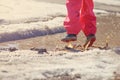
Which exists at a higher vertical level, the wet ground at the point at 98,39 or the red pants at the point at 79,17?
the red pants at the point at 79,17

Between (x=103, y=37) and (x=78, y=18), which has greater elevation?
(x=78, y=18)

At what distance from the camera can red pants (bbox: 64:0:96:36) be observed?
6.17 metres

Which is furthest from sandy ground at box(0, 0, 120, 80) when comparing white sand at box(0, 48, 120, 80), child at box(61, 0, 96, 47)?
child at box(61, 0, 96, 47)

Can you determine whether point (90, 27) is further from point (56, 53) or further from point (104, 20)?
point (104, 20)

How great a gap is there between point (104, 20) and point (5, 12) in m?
1.86

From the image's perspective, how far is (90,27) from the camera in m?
6.27

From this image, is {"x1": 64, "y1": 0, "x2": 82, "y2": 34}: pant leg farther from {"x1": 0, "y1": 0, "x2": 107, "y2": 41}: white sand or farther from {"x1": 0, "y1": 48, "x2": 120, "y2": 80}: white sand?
{"x1": 0, "y1": 0, "x2": 107, "y2": 41}: white sand

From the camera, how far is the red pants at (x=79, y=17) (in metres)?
6.17

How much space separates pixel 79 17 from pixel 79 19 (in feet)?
0.10

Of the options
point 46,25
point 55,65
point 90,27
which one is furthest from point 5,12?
point 55,65

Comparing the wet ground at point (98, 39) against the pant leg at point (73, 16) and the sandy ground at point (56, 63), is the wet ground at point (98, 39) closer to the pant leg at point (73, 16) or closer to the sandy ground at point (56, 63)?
the sandy ground at point (56, 63)

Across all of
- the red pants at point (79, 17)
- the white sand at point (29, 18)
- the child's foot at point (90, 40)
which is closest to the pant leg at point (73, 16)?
the red pants at point (79, 17)

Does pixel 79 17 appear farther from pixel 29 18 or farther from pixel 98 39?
pixel 29 18

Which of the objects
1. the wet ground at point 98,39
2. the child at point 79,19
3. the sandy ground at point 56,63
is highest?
the child at point 79,19
